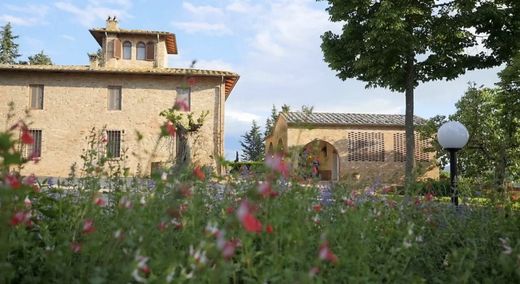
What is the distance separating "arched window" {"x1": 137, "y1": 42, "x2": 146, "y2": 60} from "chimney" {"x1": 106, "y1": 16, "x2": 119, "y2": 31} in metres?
1.33

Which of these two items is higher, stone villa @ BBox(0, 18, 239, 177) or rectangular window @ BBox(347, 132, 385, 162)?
stone villa @ BBox(0, 18, 239, 177)

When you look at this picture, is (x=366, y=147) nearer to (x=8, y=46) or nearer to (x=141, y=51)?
(x=141, y=51)

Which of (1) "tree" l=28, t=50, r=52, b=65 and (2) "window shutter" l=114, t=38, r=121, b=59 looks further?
(1) "tree" l=28, t=50, r=52, b=65

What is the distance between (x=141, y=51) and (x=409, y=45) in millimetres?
14382

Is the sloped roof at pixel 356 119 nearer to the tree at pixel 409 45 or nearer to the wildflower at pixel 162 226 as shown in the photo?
the tree at pixel 409 45

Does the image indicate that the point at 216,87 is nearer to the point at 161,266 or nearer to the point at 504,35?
the point at 504,35

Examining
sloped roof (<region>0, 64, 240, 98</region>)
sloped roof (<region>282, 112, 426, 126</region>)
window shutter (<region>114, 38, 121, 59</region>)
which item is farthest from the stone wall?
sloped roof (<region>282, 112, 426, 126</region>)

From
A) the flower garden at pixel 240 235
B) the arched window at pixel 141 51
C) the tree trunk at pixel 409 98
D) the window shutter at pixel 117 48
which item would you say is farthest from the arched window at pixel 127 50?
the flower garden at pixel 240 235

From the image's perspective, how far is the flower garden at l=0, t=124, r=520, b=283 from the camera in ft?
5.27

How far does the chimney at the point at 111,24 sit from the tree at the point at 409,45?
1256 cm

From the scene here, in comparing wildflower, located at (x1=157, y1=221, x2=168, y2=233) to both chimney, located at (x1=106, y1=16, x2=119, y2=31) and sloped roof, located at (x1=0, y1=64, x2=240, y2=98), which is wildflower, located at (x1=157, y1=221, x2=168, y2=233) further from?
chimney, located at (x1=106, y1=16, x2=119, y2=31)

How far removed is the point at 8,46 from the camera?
4438 centimetres

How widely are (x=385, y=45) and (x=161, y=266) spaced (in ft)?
47.4

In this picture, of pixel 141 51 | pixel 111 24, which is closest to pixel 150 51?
pixel 141 51
